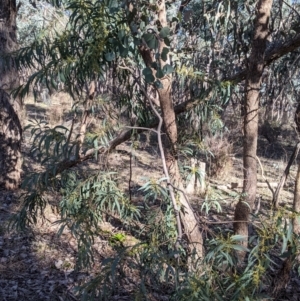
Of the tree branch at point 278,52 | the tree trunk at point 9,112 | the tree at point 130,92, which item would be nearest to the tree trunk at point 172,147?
the tree at point 130,92

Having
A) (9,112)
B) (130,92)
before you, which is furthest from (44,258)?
(9,112)

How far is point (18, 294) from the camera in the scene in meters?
3.24

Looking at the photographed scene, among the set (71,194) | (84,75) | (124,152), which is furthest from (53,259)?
(124,152)

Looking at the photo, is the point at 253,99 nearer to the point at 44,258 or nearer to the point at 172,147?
the point at 172,147

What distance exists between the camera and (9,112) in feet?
17.5

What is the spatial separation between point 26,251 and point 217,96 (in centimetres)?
256

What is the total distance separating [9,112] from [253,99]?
3602 millimetres

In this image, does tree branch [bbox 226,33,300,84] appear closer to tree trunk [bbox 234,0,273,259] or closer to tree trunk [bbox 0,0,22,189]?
tree trunk [bbox 234,0,273,259]

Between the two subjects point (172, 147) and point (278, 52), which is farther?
point (278, 52)

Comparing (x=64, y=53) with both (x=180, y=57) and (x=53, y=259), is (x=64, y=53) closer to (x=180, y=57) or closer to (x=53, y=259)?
(x=180, y=57)

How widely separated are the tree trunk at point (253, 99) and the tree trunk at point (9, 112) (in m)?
3.33

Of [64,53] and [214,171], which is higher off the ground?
[64,53]

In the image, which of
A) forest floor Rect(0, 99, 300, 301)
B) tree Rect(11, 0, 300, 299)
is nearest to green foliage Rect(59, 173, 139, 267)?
tree Rect(11, 0, 300, 299)

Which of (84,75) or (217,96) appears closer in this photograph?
(84,75)
